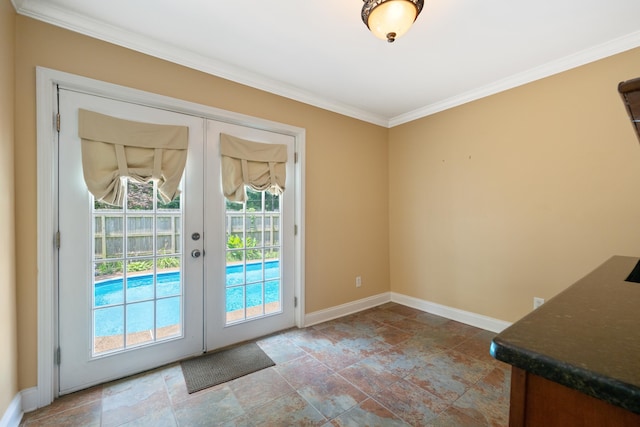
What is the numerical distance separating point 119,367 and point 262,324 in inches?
46.8

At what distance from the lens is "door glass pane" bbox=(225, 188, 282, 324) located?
2.65m

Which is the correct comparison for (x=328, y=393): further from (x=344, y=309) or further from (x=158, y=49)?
(x=158, y=49)

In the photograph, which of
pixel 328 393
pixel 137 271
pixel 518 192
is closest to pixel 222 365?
pixel 328 393

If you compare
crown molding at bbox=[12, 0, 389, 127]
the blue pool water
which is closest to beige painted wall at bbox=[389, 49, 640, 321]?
crown molding at bbox=[12, 0, 389, 127]

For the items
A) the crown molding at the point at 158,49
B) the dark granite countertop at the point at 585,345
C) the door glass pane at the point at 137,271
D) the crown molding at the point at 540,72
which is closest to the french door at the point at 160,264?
the door glass pane at the point at 137,271

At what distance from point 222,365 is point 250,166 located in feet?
5.86

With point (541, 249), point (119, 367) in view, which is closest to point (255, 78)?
point (119, 367)

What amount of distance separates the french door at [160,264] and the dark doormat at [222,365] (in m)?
0.12

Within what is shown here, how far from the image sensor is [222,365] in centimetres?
229

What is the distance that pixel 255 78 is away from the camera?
2.67 m

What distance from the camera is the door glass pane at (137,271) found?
80.9 inches

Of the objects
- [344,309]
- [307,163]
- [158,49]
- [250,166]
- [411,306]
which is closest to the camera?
[158,49]

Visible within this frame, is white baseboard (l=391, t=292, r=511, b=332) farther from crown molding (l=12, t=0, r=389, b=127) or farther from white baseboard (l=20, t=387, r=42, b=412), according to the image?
white baseboard (l=20, t=387, r=42, b=412)

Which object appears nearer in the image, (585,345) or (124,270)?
(585,345)
